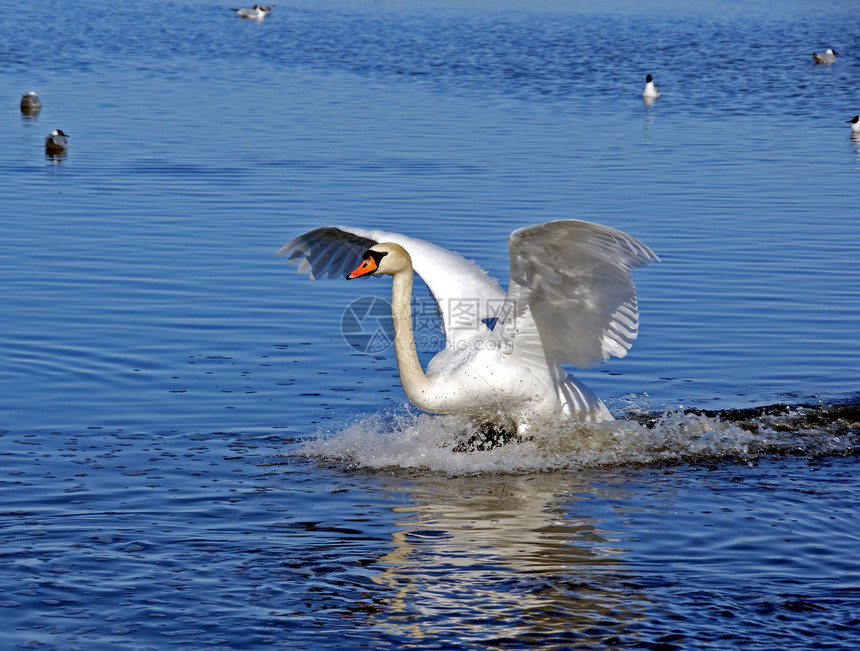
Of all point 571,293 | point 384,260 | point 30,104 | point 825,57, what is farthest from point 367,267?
point 825,57

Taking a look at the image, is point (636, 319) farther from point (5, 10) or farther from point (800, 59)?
point (5, 10)

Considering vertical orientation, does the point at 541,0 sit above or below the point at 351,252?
above

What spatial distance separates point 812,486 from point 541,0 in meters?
55.8

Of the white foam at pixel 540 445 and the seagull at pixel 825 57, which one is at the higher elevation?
the seagull at pixel 825 57

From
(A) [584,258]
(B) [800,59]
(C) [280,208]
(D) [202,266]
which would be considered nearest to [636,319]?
(A) [584,258]

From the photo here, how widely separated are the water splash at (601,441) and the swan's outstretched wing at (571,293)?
622 millimetres

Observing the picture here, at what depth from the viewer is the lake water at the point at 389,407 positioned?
18.8ft

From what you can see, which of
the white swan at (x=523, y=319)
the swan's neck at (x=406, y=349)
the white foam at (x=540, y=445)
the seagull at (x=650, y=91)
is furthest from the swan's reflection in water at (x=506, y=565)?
the seagull at (x=650, y=91)

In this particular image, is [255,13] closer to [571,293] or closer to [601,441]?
[601,441]

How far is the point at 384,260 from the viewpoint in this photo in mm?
7992

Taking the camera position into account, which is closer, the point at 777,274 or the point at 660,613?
the point at 660,613

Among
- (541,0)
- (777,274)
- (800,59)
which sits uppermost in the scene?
(541,0)

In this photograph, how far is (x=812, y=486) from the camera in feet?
24.9

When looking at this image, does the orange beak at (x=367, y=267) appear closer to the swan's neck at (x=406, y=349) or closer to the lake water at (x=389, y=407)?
the swan's neck at (x=406, y=349)
